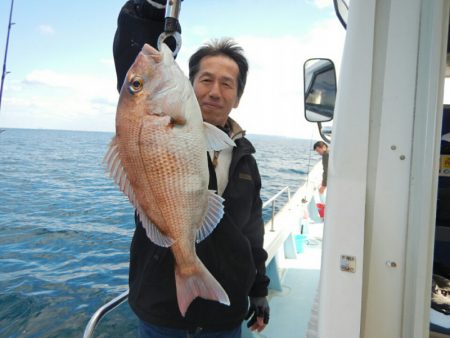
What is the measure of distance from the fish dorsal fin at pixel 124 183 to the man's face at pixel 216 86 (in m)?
0.58

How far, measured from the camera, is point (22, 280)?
7043 millimetres

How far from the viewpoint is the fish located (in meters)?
1.26

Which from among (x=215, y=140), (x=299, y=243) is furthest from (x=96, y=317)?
(x=299, y=243)

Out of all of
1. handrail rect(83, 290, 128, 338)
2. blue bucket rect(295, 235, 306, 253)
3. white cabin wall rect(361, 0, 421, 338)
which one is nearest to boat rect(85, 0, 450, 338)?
white cabin wall rect(361, 0, 421, 338)

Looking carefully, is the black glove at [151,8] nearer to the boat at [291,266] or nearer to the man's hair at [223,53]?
the man's hair at [223,53]

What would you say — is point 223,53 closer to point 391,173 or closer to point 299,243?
point 391,173

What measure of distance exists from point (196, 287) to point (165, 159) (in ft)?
1.81

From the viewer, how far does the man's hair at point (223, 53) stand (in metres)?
1.80

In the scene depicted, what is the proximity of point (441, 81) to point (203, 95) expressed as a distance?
3.48ft

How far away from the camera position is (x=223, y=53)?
5.86 ft

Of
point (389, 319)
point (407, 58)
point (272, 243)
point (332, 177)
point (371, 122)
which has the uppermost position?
point (407, 58)

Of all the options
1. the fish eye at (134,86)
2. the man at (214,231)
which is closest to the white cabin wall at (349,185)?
the man at (214,231)

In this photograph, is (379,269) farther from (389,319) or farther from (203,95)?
(203,95)

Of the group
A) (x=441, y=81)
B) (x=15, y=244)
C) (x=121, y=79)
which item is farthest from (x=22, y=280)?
(x=441, y=81)
